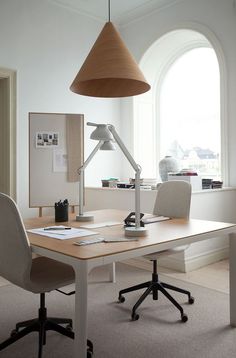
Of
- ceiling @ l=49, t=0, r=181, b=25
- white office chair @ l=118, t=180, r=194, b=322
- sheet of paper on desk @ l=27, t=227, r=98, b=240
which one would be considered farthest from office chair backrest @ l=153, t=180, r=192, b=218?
ceiling @ l=49, t=0, r=181, b=25

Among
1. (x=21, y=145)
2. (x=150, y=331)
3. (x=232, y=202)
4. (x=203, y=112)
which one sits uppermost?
(x=203, y=112)

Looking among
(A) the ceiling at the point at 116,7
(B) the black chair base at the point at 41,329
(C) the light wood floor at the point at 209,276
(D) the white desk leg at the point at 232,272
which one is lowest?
(C) the light wood floor at the point at 209,276

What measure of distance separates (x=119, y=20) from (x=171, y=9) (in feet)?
2.99

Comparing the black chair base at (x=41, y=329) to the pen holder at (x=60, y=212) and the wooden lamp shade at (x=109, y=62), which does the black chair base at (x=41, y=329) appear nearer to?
the pen holder at (x=60, y=212)

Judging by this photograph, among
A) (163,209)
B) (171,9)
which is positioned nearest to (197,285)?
(163,209)

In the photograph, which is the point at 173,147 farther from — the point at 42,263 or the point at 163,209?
the point at 42,263

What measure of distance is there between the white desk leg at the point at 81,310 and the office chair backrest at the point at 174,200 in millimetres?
1398

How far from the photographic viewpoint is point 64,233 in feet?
6.52

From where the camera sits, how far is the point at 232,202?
3920mm

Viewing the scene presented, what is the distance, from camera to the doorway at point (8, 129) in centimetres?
410

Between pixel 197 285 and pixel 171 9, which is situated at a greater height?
pixel 171 9

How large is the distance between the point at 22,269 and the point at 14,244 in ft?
0.43

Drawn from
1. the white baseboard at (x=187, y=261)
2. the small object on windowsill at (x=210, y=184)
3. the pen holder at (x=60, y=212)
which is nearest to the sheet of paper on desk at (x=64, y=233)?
the pen holder at (x=60, y=212)

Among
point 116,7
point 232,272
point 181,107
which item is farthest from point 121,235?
point 116,7
